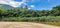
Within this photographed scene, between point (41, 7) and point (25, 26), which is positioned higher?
point (41, 7)

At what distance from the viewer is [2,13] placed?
162 inches

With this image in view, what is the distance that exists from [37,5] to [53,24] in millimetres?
544

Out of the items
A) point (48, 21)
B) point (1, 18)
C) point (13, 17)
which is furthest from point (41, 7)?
point (1, 18)

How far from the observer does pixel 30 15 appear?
13.4ft

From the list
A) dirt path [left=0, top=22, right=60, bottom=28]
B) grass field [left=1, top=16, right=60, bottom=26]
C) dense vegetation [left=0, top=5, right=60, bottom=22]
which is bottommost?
dirt path [left=0, top=22, right=60, bottom=28]

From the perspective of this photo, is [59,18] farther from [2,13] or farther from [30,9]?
[2,13]

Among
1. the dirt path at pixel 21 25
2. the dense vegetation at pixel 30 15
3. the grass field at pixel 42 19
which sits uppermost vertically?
the dense vegetation at pixel 30 15

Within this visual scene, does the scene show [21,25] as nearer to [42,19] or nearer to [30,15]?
[30,15]

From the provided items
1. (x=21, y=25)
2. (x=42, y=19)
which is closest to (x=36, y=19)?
(x=42, y=19)

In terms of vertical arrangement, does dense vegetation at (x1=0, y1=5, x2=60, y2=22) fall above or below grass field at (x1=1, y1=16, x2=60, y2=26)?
above

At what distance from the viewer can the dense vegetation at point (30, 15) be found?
405 cm

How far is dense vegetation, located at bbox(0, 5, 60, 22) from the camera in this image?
405cm

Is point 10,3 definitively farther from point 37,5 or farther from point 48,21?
point 48,21

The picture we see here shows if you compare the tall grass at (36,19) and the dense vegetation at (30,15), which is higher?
the dense vegetation at (30,15)
